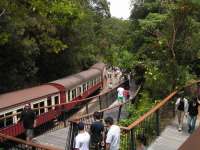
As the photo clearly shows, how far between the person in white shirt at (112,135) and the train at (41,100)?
21.5ft

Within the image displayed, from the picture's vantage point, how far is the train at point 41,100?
20.0 meters

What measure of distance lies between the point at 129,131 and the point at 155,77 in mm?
7672

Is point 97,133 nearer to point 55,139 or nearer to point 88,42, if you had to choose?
point 55,139

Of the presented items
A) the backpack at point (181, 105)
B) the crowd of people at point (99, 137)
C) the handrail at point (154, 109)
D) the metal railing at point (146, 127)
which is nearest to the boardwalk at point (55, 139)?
the metal railing at point (146, 127)

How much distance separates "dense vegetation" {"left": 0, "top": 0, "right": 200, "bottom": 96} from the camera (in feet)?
46.4

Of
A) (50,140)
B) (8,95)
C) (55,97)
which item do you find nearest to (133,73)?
(55,97)

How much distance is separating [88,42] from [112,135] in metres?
40.0

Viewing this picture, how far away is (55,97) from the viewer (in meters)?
27.1

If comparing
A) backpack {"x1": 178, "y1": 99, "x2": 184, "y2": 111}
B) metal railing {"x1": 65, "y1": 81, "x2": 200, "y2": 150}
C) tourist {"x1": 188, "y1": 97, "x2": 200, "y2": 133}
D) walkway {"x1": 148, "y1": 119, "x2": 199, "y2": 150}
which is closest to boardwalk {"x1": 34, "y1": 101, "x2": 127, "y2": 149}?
metal railing {"x1": 65, "y1": 81, "x2": 200, "y2": 150}

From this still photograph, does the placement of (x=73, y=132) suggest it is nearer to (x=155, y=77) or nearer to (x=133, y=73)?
(x=155, y=77)

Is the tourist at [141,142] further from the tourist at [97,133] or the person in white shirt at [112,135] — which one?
the person in white shirt at [112,135]

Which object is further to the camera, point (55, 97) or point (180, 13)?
point (55, 97)

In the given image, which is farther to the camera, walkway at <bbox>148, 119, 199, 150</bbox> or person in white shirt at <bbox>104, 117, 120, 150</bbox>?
walkway at <bbox>148, 119, 199, 150</bbox>

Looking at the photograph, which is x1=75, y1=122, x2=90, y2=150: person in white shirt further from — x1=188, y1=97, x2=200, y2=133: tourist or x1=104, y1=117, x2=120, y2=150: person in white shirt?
x1=188, y1=97, x2=200, y2=133: tourist
